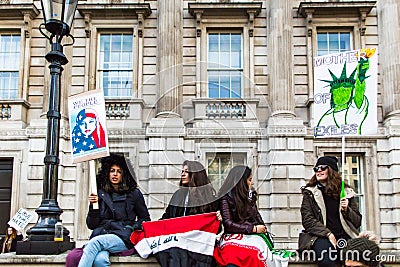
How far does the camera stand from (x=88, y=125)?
25.0 feet

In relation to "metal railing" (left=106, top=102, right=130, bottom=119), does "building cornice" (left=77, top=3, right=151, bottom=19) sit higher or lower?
higher

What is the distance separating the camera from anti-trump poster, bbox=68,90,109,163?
7.43m

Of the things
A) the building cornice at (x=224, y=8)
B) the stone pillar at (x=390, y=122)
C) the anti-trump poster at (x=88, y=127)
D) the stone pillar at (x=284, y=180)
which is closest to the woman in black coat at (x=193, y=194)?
the anti-trump poster at (x=88, y=127)

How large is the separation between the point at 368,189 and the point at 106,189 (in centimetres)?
1238

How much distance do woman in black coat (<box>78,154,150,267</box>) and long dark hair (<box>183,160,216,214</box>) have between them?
2.80 ft

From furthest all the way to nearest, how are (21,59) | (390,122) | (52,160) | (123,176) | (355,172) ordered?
(21,59), (355,172), (390,122), (52,160), (123,176)

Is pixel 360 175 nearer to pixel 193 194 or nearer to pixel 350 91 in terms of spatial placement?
pixel 350 91

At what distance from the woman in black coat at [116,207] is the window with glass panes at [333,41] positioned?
1317cm

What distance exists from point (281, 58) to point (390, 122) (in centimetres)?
427

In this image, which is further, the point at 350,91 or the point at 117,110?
the point at 117,110

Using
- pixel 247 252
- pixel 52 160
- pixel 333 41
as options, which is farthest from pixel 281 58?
pixel 247 252

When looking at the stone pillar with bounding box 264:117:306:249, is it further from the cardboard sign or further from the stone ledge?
the stone ledge

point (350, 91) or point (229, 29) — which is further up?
point (229, 29)

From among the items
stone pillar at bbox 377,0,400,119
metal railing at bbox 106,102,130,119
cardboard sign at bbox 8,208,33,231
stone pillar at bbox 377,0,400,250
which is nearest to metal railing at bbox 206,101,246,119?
metal railing at bbox 106,102,130,119
